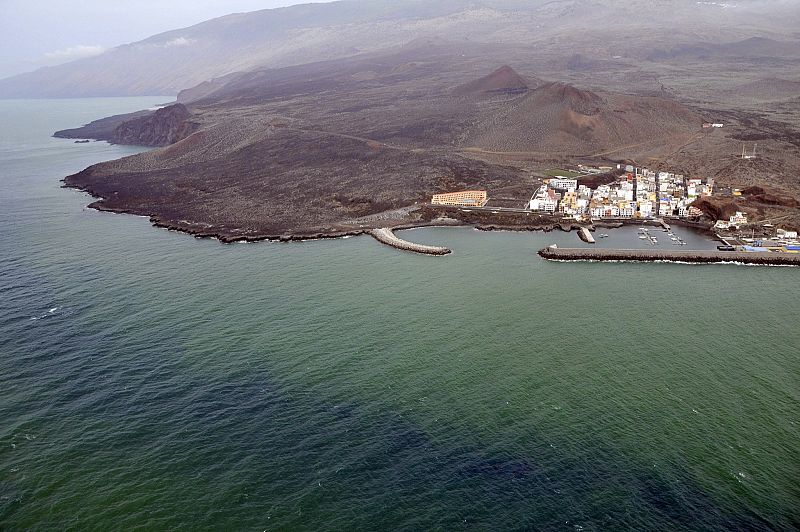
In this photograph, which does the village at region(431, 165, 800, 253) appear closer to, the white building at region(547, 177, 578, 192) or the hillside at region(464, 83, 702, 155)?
the white building at region(547, 177, 578, 192)

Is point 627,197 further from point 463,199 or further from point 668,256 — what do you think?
point 463,199

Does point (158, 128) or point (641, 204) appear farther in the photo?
point (158, 128)

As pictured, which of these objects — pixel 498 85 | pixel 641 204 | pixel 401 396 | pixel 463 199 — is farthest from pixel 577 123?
pixel 401 396

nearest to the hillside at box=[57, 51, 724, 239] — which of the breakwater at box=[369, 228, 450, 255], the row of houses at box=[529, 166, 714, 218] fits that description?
the breakwater at box=[369, 228, 450, 255]

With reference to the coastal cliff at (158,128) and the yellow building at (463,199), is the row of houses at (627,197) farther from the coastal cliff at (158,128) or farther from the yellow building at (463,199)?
the coastal cliff at (158,128)

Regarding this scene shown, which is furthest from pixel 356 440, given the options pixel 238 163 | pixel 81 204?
pixel 238 163

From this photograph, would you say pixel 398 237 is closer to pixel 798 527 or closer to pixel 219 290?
pixel 219 290

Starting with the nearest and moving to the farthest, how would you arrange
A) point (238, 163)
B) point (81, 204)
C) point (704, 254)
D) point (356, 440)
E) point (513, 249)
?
1. point (356, 440)
2. point (704, 254)
3. point (513, 249)
4. point (81, 204)
5. point (238, 163)
